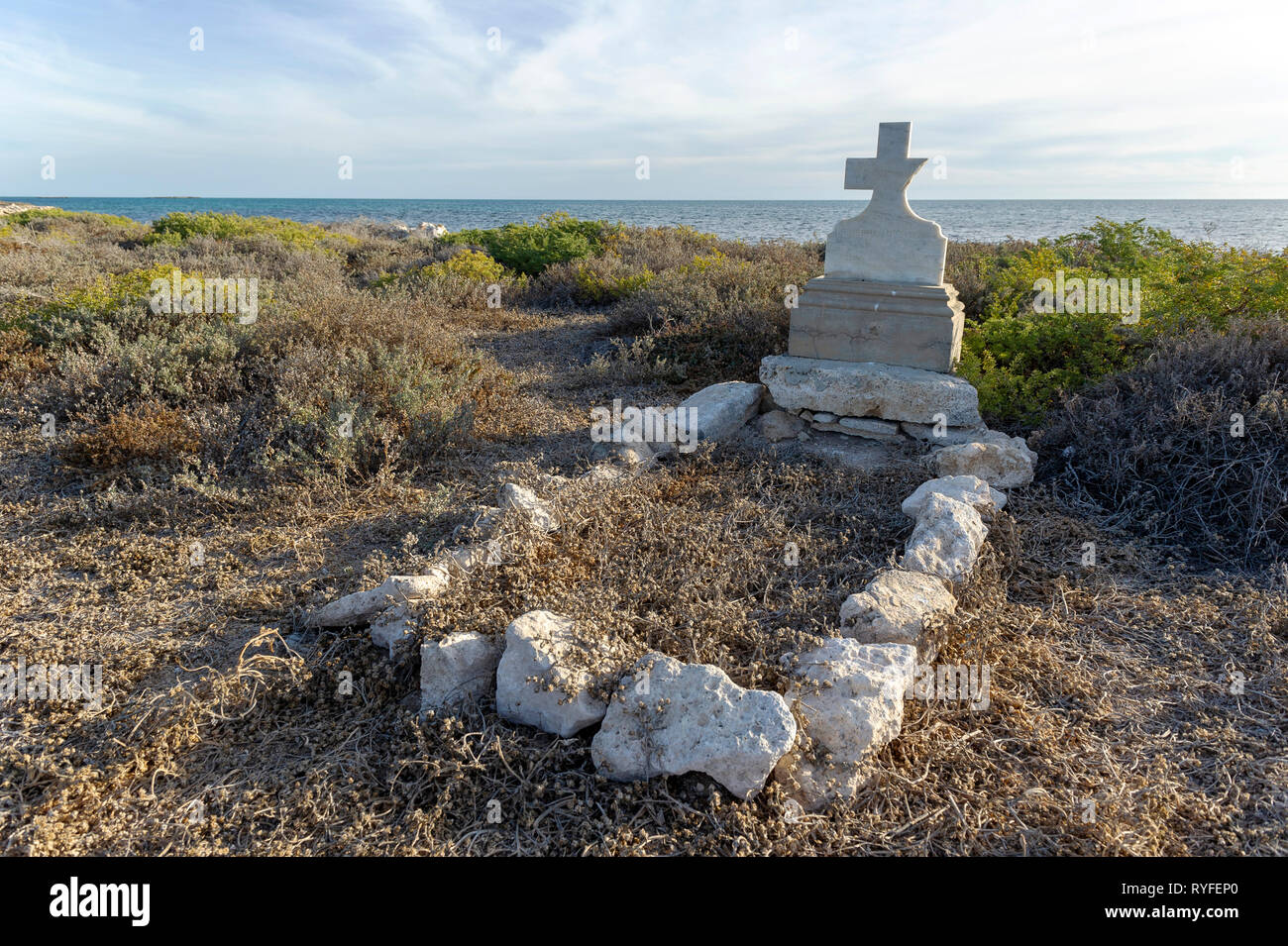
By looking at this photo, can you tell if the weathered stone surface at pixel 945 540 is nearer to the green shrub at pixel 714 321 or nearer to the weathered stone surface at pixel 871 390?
the weathered stone surface at pixel 871 390

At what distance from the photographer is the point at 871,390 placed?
5148 mm

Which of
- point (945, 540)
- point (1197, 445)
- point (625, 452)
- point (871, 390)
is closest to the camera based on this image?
point (945, 540)

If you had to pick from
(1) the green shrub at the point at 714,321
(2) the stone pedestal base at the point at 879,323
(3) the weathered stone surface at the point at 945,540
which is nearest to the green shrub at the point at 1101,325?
(2) the stone pedestal base at the point at 879,323

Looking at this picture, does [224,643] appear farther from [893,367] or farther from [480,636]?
[893,367]

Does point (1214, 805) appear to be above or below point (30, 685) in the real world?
below

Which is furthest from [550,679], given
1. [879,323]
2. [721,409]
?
[879,323]

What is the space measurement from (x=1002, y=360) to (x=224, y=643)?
6100 mm

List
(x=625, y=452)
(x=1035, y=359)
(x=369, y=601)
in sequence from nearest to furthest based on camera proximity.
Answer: (x=369, y=601) → (x=625, y=452) → (x=1035, y=359)

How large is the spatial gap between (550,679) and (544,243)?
455 inches

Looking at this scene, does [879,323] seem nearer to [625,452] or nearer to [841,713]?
[625,452]

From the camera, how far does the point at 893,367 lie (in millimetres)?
5266

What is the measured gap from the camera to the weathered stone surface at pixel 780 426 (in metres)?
5.46

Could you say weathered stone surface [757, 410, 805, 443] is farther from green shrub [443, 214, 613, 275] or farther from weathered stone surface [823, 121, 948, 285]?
green shrub [443, 214, 613, 275]

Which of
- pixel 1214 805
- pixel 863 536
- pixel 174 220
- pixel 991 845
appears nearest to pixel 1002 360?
pixel 863 536
